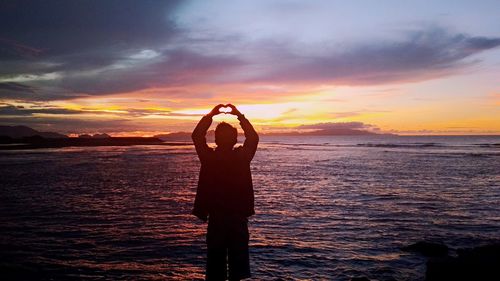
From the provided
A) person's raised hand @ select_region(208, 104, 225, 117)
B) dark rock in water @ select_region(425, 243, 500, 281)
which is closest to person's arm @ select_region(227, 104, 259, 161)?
person's raised hand @ select_region(208, 104, 225, 117)

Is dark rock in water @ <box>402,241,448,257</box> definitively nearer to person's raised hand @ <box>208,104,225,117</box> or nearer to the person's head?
the person's head

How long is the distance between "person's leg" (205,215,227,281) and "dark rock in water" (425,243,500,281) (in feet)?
20.2

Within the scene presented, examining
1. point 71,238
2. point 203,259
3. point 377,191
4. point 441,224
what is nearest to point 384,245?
point 441,224

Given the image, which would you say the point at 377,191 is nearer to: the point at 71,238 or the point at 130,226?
the point at 130,226

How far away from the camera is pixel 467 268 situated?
8953 millimetres

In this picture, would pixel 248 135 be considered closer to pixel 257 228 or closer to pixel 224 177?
pixel 224 177

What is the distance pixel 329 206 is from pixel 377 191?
24.7ft

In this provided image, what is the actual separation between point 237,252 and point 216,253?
0.30 m

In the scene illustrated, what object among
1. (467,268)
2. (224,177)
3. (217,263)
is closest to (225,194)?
(224,177)

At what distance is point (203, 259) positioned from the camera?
38.9ft

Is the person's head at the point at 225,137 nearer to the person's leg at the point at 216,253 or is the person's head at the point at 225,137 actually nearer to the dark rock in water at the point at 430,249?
the person's leg at the point at 216,253

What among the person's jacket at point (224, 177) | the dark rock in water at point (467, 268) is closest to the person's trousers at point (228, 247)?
the person's jacket at point (224, 177)

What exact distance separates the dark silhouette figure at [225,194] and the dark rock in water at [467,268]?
5.98m

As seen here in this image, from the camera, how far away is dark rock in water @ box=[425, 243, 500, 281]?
348 inches
